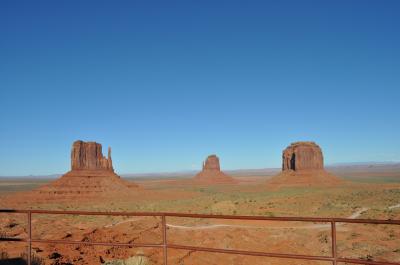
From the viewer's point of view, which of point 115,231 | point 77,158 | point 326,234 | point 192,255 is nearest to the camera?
point 192,255

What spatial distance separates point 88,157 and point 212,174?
60234mm

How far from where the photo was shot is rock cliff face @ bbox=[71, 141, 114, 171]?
245 ft

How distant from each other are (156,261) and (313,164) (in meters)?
86.7

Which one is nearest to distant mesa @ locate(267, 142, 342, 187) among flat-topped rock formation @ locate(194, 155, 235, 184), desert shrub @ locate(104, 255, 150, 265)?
flat-topped rock formation @ locate(194, 155, 235, 184)

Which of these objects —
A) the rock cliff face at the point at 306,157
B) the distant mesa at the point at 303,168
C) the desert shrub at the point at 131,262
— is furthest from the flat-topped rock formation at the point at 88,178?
the desert shrub at the point at 131,262

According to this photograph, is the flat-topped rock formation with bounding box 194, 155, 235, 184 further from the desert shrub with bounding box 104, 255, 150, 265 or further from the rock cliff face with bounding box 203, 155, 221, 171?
the desert shrub with bounding box 104, 255, 150, 265

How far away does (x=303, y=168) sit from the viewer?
93.8 m

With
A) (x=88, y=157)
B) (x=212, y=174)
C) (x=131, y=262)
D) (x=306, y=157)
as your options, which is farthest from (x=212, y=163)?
(x=131, y=262)

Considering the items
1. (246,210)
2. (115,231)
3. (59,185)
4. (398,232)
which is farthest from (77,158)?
(398,232)

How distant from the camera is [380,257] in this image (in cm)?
1544

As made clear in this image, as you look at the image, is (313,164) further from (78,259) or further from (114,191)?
(78,259)

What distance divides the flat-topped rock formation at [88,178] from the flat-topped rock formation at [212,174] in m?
51.7

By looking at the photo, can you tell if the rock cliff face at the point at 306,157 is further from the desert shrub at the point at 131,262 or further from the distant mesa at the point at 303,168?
the desert shrub at the point at 131,262

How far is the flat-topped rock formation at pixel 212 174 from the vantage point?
413 ft
